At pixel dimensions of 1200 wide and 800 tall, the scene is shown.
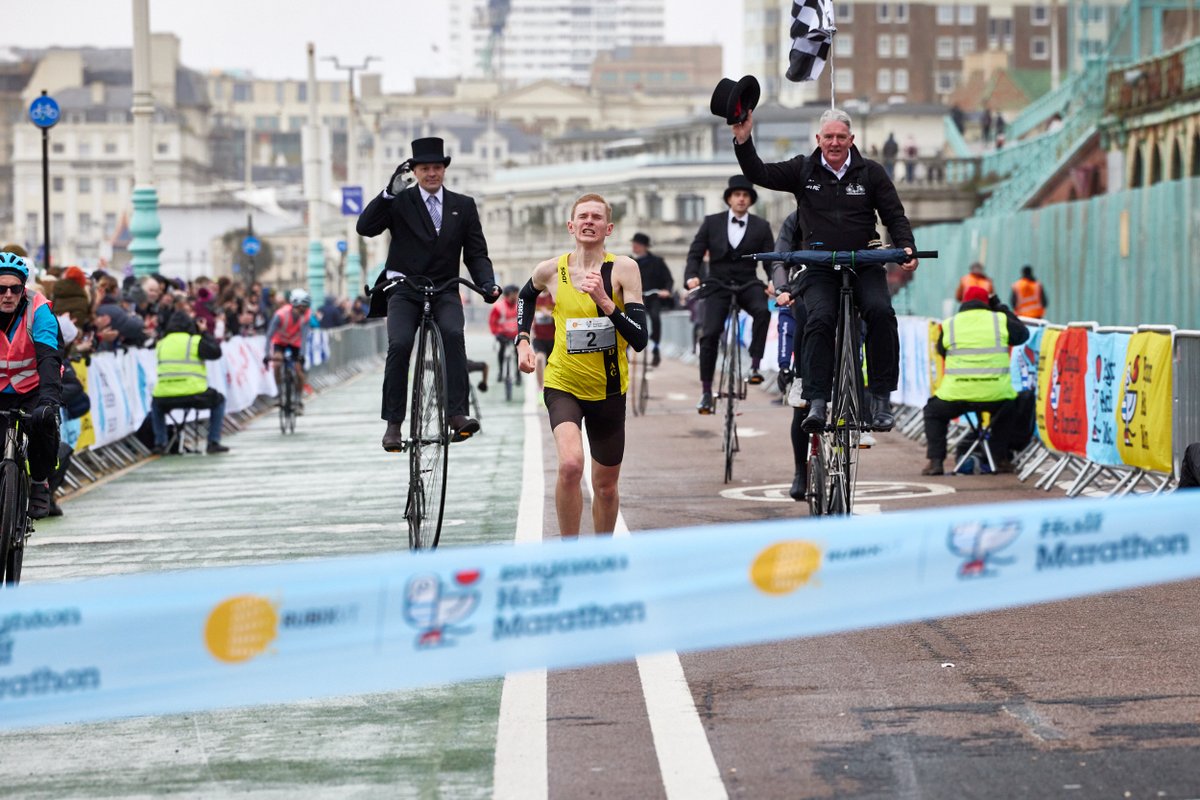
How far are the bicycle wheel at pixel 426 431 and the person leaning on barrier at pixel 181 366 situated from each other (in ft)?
35.1

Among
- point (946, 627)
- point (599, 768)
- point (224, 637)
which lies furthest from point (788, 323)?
point (224, 637)

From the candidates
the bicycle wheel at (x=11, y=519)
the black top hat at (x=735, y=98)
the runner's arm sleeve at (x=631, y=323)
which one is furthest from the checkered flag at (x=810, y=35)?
the bicycle wheel at (x=11, y=519)

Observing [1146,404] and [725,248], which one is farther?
[725,248]

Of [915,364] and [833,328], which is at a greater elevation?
[833,328]

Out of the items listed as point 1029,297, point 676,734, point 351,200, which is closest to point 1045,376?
point 676,734

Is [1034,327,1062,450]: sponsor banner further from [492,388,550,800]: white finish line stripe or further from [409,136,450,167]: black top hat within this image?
[492,388,550,800]: white finish line stripe

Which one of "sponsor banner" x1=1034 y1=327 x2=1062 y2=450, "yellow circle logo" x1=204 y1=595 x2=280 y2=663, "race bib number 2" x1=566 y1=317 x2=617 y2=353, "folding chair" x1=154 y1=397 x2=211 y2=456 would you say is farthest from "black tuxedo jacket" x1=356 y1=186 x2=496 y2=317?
"folding chair" x1=154 y1=397 x2=211 y2=456

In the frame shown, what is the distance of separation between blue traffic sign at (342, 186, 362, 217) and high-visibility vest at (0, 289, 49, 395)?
49.2 metres

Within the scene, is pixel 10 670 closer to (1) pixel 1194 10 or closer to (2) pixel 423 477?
(2) pixel 423 477

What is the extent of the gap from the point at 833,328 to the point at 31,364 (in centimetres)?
383

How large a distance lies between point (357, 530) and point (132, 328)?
868cm

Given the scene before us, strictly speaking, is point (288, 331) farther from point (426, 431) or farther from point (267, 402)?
point (426, 431)

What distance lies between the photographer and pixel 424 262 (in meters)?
12.1

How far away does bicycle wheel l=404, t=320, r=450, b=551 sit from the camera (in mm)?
11812
